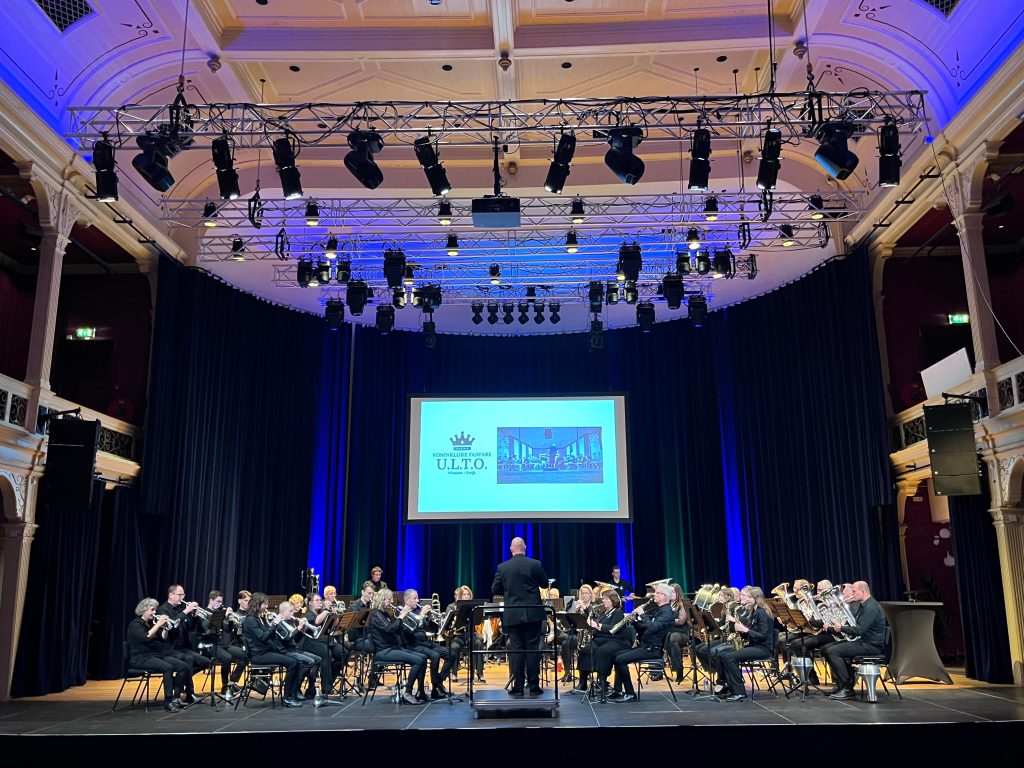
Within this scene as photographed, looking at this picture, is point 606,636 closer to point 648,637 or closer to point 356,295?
point 648,637

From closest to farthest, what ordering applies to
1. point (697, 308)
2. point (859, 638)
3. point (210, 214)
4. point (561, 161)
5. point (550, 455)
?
point (859, 638)
point (561, 161)
point (210, 214)
point (697, 308)
point (550, 455)

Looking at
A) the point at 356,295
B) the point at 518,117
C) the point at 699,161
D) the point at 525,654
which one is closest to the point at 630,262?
the point at 699,161

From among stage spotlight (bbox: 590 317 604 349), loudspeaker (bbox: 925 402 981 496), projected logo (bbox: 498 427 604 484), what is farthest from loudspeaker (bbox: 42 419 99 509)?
loudspeaker (bbox: 925 402 981 496)

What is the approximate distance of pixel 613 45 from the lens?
10.9 meters

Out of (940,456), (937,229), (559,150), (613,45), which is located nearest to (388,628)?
(559,150)

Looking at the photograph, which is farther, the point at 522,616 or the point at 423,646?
the point at 423,646

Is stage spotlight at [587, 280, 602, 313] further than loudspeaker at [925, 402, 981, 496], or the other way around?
stage spotlight at [587, 280, 602, 313]

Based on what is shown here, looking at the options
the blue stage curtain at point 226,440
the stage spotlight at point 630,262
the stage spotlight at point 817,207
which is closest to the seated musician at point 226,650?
the blue stage curtain at point 226,440

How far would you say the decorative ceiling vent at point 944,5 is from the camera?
956cm

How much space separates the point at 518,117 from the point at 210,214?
532 centimetres

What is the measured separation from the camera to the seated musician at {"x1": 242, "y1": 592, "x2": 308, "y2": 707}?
8258 millimetres

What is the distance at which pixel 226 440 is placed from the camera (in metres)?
14.3

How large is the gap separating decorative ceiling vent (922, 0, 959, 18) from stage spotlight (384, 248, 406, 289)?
7812 millimetres

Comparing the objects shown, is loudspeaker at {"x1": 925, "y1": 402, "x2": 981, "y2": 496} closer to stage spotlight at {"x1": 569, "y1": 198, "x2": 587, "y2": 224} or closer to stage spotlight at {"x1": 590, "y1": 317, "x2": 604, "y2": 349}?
stage spotlight at {"x1": 569, "y1": 198, "x2": 587, "y2": 224}
